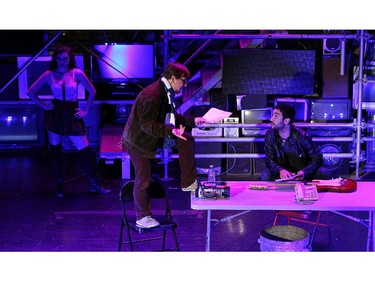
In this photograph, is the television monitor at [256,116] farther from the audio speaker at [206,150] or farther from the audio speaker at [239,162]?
the audio speaker at [206,150]

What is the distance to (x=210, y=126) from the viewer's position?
8.32m

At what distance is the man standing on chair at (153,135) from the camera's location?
16.6 feet

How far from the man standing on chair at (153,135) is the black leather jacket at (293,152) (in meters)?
1.62

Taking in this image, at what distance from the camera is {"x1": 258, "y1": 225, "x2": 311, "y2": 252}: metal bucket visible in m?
4.79

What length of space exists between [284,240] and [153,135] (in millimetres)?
1317

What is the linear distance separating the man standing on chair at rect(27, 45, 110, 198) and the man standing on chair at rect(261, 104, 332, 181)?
2368mm

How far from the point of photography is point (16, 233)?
662 cm

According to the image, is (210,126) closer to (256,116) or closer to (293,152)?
(256,116)

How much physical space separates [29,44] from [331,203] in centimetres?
770

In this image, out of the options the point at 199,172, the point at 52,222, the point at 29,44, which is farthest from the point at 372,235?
the point at 29,44

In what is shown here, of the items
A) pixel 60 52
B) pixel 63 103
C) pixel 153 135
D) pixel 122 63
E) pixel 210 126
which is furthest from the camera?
pixel 122 63

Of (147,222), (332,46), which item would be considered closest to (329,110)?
(332,46)
